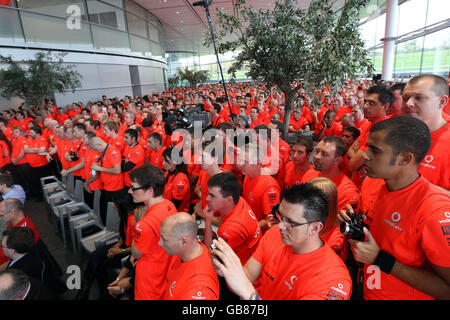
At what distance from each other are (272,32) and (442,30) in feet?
38.2

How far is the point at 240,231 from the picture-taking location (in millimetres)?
2328

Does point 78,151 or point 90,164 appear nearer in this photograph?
point 90,164

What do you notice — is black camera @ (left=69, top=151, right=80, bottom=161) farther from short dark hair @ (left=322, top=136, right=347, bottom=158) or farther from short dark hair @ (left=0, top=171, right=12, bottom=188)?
short dark hair @ (left=322, top=136, right=347, bottom=158)

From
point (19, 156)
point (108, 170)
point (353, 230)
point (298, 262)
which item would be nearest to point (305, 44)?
point (353, 230)

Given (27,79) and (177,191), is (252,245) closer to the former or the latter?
(177,191)

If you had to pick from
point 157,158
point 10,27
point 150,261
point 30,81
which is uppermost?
point 10,27

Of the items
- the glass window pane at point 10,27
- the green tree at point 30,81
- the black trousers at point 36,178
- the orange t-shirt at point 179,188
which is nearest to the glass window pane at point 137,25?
the glass window pane at point 10,27

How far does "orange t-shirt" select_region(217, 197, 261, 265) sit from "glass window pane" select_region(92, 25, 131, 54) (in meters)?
14.5

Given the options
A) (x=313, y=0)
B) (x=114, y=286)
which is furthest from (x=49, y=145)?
(x=313, y=0)

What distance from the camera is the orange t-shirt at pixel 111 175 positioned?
177 inches

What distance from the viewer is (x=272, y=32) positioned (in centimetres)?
403

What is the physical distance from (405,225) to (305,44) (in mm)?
3186

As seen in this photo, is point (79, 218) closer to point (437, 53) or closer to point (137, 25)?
point (437, 53)

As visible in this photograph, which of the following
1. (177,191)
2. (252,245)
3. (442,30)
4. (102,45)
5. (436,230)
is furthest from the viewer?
(102,45)
